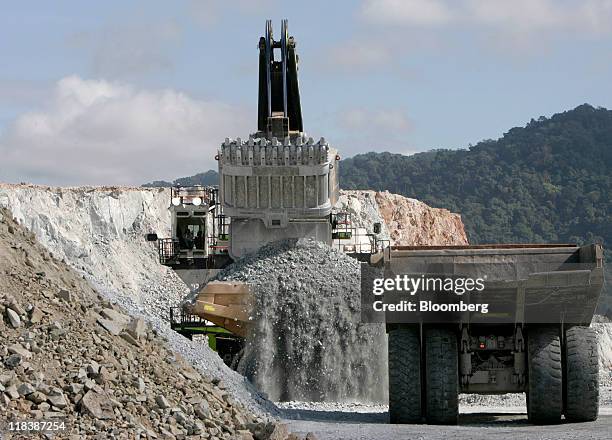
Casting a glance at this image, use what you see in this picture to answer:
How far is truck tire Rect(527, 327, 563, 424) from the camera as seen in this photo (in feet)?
60.1

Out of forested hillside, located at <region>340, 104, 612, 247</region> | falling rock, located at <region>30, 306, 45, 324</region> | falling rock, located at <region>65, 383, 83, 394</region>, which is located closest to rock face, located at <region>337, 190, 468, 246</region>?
forested hillside, located at <region>340, 104, 612, 247</region>

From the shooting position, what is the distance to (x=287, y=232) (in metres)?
33.7

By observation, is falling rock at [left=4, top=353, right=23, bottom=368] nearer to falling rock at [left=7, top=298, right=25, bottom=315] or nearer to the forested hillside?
falling rock at [left=7, top=298, right=25, bottom=315]

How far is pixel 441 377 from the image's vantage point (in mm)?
18234

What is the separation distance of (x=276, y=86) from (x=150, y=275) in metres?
24.3

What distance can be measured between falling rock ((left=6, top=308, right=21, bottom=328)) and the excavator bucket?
8.77 metres

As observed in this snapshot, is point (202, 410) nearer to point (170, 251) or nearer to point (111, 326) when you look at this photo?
point (111, 326)

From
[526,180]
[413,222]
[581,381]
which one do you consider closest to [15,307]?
[581,381]

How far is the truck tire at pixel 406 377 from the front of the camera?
60.2 feet

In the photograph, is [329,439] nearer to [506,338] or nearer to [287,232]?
[506,338]

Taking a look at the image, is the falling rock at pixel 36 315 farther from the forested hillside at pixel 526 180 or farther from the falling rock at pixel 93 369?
the forested hillside at pixel 526 180

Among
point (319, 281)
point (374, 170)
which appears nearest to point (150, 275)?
point (319, 281)

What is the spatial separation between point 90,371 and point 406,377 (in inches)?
207

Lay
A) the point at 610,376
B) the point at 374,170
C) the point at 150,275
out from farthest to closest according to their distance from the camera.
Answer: the point at 374,170, the point at 150,275, the point at 610,376
